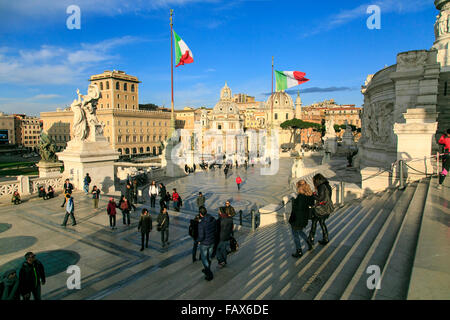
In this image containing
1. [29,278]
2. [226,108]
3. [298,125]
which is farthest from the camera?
[226,108]

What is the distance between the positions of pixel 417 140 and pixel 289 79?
16164mm

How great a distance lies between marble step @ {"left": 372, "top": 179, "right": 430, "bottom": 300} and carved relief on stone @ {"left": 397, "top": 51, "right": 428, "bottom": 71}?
35.4 feet

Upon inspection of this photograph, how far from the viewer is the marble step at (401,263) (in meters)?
3.26

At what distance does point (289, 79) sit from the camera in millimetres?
24922

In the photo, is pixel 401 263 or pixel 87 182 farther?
pixel 87 182

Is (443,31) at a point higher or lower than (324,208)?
higher

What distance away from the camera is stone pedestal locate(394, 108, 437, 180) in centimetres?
978

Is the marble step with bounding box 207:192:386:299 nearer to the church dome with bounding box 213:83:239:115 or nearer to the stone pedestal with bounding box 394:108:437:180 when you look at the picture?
the stone pedestal with bounding box 394:108:437:180

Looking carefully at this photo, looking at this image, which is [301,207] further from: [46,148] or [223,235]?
[46,148]

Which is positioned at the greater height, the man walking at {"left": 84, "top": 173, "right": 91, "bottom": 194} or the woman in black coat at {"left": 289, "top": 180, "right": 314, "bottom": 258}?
the woman in black coat at {"left": 289, "top": 180, "right": 314, "bottom": 258}

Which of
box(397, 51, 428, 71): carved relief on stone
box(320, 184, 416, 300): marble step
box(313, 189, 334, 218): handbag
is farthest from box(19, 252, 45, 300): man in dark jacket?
box(397, 51, 428, 71): carved relief on stone

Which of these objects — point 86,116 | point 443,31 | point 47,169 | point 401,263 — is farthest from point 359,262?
point 443,31
